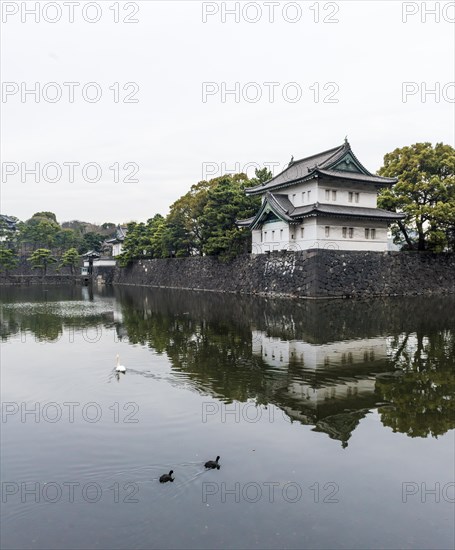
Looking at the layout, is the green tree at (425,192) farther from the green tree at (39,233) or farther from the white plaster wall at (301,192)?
the green tree at (39,233)

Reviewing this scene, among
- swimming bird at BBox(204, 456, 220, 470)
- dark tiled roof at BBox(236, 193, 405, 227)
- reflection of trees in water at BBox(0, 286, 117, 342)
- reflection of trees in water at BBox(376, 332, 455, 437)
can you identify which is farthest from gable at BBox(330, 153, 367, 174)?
swimming bird at BBox(204, 456, 220, 470)

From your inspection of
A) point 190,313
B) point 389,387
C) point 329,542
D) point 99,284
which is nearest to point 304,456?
point 329,542

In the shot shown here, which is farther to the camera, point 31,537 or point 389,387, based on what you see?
point 389,387

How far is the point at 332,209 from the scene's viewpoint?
3347cm

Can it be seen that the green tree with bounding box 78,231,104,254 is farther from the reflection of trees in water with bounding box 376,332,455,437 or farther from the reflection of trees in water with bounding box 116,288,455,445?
the reflection of trees in water with bounding box 376,332,455,437

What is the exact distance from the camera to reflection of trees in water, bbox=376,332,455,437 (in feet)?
26.2

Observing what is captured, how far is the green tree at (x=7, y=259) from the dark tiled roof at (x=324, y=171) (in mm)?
43580

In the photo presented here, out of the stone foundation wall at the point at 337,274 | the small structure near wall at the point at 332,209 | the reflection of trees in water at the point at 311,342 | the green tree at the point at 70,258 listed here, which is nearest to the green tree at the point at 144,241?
the green tree at the point at 70,258

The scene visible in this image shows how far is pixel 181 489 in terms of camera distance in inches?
231

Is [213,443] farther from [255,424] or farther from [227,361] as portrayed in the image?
[227,361]

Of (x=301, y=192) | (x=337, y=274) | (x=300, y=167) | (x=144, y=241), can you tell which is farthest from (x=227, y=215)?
(x=144, y=241)

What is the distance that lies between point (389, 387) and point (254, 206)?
34.3 metres

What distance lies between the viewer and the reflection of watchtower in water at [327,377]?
837 centimetres

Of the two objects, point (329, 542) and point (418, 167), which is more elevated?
point (418, 167)
